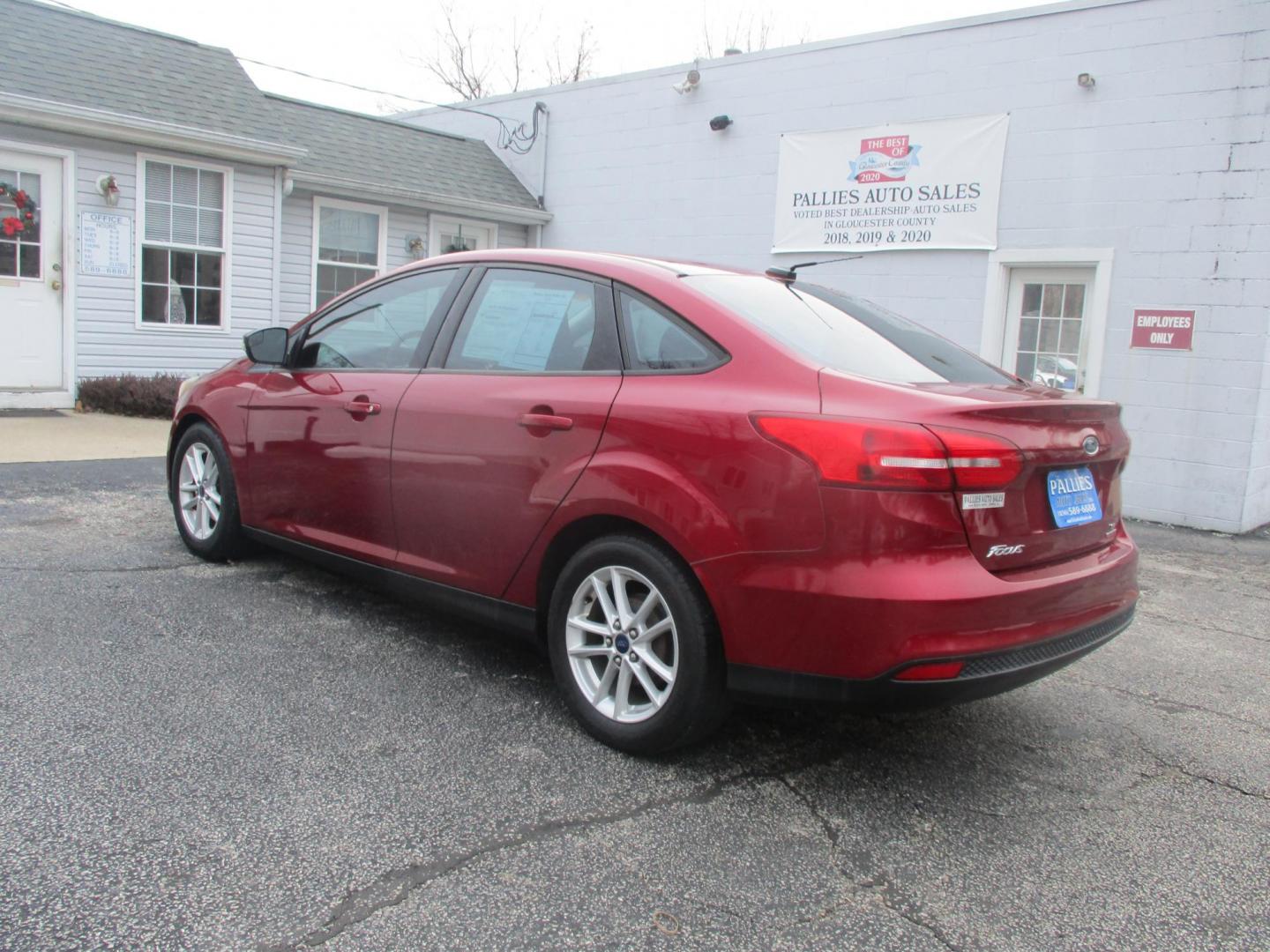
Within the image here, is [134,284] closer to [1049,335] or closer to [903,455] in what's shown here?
[1049,335]

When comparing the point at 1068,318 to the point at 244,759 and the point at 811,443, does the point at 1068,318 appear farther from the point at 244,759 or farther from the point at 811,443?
the point at 244,759

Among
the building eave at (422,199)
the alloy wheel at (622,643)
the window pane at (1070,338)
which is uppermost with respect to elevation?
the building eave at (422,199)

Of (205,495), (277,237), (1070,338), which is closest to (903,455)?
(205,495)

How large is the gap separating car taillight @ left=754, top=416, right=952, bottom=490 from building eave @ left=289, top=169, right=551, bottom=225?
1040 centimetres

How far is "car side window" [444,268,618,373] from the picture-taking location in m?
3.35

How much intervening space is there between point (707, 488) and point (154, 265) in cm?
966

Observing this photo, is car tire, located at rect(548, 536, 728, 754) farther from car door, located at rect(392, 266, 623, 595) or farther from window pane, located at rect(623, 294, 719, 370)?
window pane, located at rect(623, 294, 719, 370)

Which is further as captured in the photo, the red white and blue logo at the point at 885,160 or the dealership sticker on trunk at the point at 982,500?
the red white and blue logo at the point at 885,160

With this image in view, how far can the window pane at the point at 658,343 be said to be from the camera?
3.06 meters

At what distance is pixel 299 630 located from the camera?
4070mm

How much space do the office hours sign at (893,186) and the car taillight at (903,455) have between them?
24.9 ft

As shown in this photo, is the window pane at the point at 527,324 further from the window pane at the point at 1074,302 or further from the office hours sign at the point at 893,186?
the office hours sign at the point at 893,186

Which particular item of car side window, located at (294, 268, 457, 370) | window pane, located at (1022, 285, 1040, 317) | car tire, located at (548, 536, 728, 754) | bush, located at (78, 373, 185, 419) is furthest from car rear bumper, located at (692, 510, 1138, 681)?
bush, located at (78, 373, 185, 419)

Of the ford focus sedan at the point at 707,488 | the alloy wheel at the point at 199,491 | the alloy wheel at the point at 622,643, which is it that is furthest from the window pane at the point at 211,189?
the alloy wheel at the point at 622,643
